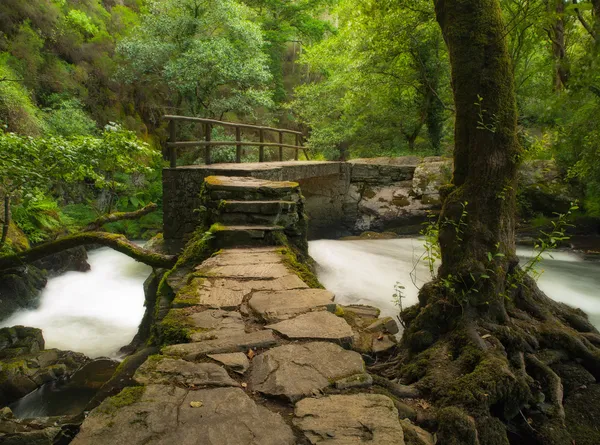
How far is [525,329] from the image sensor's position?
3.25m

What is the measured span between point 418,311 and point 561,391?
1.21 metres

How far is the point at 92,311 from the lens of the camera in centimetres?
797

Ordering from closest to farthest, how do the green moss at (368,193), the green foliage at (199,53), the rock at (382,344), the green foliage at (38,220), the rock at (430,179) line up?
the rock at (382,344), the green foliage at (38,220), the rock at (430,179), the green moss at (368,193), the green foliage at (199,53)

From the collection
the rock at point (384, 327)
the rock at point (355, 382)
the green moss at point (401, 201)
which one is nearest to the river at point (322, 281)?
the rock at point (384, 327)

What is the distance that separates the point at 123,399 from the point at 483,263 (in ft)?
8.87

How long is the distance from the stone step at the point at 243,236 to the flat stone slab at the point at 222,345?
6.02 ft

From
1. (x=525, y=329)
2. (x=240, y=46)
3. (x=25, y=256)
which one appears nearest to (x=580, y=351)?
(x=525, y=329)

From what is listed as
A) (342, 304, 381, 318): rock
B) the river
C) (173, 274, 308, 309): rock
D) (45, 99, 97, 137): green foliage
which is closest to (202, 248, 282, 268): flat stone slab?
(173, 274, 308, 309): rock

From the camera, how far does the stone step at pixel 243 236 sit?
4059 mm

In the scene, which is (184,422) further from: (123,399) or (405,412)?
(405,412)

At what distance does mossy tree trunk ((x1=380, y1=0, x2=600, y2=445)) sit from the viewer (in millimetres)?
3061

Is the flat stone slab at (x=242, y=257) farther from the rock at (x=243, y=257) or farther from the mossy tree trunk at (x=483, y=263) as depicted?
the mossy tree trunk at (x=483, y=263)

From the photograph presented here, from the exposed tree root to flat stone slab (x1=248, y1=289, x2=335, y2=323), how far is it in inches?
33.1

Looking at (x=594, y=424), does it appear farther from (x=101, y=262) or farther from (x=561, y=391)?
(x=101, y=262)
